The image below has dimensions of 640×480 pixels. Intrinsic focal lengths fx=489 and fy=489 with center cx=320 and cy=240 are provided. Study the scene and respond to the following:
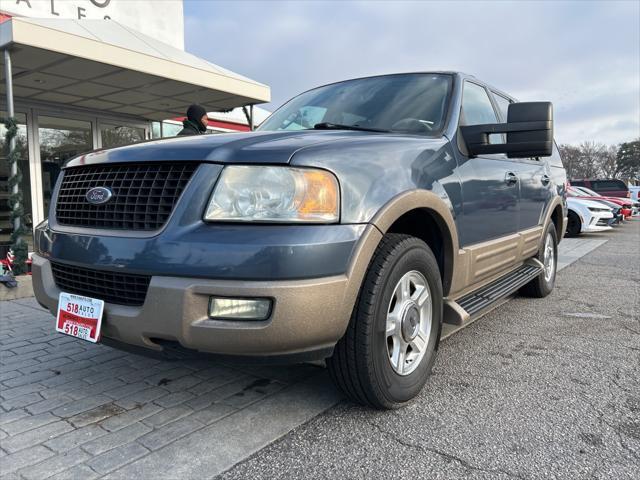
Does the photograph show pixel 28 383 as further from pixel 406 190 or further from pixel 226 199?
pixel 406 190

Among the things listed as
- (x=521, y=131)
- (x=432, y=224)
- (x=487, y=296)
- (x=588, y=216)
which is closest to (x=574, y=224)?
(x=588, y=216)

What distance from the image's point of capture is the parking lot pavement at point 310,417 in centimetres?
191

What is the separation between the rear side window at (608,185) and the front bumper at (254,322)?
25352mm

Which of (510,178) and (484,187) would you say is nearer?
(484,187)

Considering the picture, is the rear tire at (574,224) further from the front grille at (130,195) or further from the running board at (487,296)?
the front grille at (130,195)

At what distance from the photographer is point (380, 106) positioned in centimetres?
311

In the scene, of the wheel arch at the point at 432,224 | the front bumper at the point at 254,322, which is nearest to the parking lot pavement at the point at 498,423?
the front bumper at the point at 254,322

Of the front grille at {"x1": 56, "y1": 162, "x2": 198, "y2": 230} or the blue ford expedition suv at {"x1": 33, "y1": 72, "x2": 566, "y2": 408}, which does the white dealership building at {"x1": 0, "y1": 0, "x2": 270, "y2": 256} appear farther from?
the blue ford expedition suv at {"x1": 33, "y1": 72, "x2": 566, "y2": 408}

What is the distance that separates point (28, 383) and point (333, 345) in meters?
1.87

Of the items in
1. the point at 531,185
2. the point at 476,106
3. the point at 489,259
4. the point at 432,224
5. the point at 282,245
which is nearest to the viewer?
the point at 282,245

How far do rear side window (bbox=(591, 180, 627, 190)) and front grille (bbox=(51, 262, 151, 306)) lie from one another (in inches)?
1014

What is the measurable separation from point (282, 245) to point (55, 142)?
865cm

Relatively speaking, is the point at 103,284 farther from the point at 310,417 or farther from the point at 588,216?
the point at 588,216

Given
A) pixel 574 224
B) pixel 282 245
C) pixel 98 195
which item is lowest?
pixel 574 224
